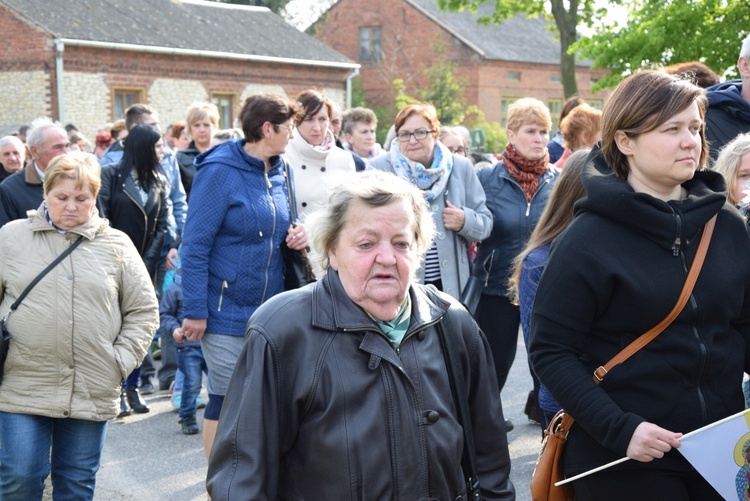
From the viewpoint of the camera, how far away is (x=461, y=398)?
10.1 ft

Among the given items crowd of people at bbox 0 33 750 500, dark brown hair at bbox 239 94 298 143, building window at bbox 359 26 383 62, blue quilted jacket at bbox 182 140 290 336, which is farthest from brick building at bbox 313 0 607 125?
crowd of people at bbox 0 33 750 500

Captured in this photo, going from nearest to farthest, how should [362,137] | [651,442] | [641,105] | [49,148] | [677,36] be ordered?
[651,442]
[641,105]
[49,148]
[362,137]
[677,36]

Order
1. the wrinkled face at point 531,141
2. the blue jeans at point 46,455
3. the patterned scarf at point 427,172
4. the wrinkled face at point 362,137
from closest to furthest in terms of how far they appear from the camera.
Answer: the blue jeans at point 46,455 < the patterned scarf at point 427,172 < the wrinkled face at point 531,141 < the wrinkled face at point 362,137

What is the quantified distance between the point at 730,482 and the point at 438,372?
1.04 m

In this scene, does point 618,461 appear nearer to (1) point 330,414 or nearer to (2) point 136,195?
(1) point 330,414

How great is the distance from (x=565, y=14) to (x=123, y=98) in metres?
14.0

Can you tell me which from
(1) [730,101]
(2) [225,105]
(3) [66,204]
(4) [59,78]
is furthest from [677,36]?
(2) [225,105]

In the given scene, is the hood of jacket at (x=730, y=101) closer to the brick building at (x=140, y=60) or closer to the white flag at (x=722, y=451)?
the white flag at (x=722, y=451)

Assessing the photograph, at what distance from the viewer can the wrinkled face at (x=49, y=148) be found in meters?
7.30

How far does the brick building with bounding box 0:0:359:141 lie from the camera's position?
29594mm

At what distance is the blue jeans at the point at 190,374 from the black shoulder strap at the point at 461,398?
16.1 ft

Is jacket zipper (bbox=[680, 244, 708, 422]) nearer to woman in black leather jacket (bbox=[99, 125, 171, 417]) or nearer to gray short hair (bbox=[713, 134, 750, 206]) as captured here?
gray short hair (bbox=[713, 134, 750, 206])

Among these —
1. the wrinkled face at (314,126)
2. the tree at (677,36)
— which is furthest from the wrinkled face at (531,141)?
the tree at (677,36)

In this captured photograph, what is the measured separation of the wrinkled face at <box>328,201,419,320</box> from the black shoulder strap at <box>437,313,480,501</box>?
0.61 ft
